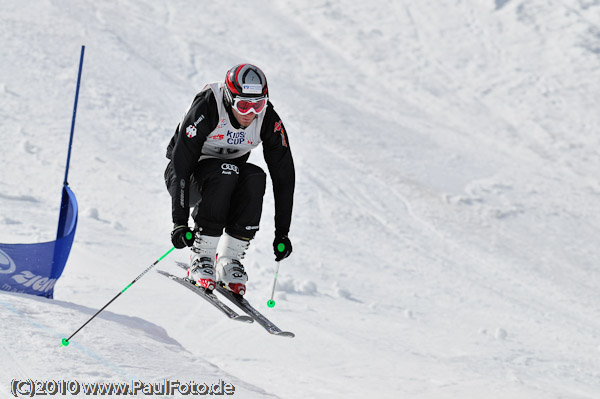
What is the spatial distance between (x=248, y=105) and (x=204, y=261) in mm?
1181

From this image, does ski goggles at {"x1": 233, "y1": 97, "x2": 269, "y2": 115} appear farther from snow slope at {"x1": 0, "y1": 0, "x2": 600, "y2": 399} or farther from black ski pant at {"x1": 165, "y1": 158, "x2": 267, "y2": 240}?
snow slope at {"x1": 0, "y1": 0, "x2": 600, "y2": 399}

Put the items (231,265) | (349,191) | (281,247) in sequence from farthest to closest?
(349,191), (231,265), (281,247)

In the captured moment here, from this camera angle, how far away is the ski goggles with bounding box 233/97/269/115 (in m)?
5.04

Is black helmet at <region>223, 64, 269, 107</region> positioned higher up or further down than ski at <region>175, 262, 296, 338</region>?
higher up

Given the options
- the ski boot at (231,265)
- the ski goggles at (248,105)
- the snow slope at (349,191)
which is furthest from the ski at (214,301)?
the ski goggles at (248,105)

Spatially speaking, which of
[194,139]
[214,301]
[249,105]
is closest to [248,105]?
[249,105]

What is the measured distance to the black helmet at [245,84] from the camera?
4965mm

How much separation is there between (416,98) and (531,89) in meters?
2.74

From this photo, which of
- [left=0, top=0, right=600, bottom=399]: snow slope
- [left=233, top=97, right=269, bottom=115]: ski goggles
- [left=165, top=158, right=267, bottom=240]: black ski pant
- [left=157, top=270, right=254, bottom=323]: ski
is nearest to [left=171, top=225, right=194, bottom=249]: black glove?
[left=165, top=158, right=267, bottom=240]: black ski pant

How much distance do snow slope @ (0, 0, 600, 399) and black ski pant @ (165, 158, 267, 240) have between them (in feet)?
3.05

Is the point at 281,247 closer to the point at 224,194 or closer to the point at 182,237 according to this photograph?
the point at 224,194

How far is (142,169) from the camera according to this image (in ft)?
38.7

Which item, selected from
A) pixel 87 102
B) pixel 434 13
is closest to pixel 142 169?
pixel 87 102

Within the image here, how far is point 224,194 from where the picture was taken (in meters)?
5.15
